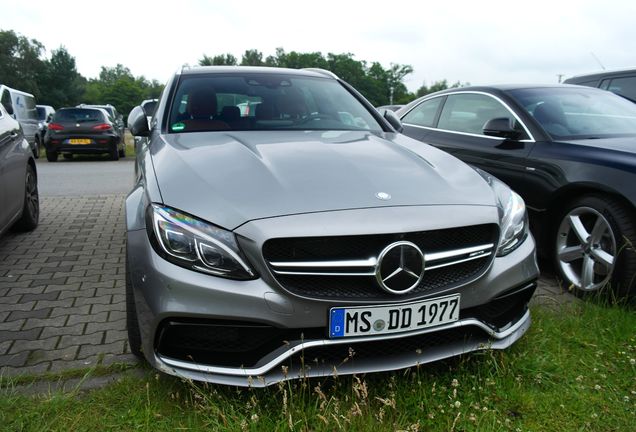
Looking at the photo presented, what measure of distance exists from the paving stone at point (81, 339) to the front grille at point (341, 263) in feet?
4.90

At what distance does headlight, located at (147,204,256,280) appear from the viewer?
2035 mm

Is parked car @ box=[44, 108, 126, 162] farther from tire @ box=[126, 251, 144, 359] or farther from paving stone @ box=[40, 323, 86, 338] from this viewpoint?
tire @ box=[126, 251, 144, 359]

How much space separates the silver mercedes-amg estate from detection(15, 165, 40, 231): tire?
340 cm

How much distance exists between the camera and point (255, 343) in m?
2.09

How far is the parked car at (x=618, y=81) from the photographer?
6863 mm

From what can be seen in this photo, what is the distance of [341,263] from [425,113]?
160 inches

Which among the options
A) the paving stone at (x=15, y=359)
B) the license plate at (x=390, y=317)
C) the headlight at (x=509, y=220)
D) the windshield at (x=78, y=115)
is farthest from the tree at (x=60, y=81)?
the license plate at (x=390, y=317)

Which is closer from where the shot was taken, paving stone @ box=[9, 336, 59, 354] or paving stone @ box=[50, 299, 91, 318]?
paving stone @ box=[9, 336, 59, 354]

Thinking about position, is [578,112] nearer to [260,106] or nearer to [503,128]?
[503,128]

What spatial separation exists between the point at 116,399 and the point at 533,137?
335 centimetres

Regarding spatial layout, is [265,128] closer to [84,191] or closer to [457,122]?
[457,122]

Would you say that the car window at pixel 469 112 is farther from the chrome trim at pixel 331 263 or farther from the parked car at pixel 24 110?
the parked car at pixel 24 110

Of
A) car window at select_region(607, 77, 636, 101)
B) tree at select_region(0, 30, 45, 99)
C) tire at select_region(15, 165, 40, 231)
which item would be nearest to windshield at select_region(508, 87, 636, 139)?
car window at select_region(607, 77, 636, 101)

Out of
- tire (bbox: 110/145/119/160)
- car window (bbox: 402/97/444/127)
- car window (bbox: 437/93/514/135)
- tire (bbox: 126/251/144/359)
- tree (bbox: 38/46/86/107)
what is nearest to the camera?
tire (bbox: 126/251/144/359)
